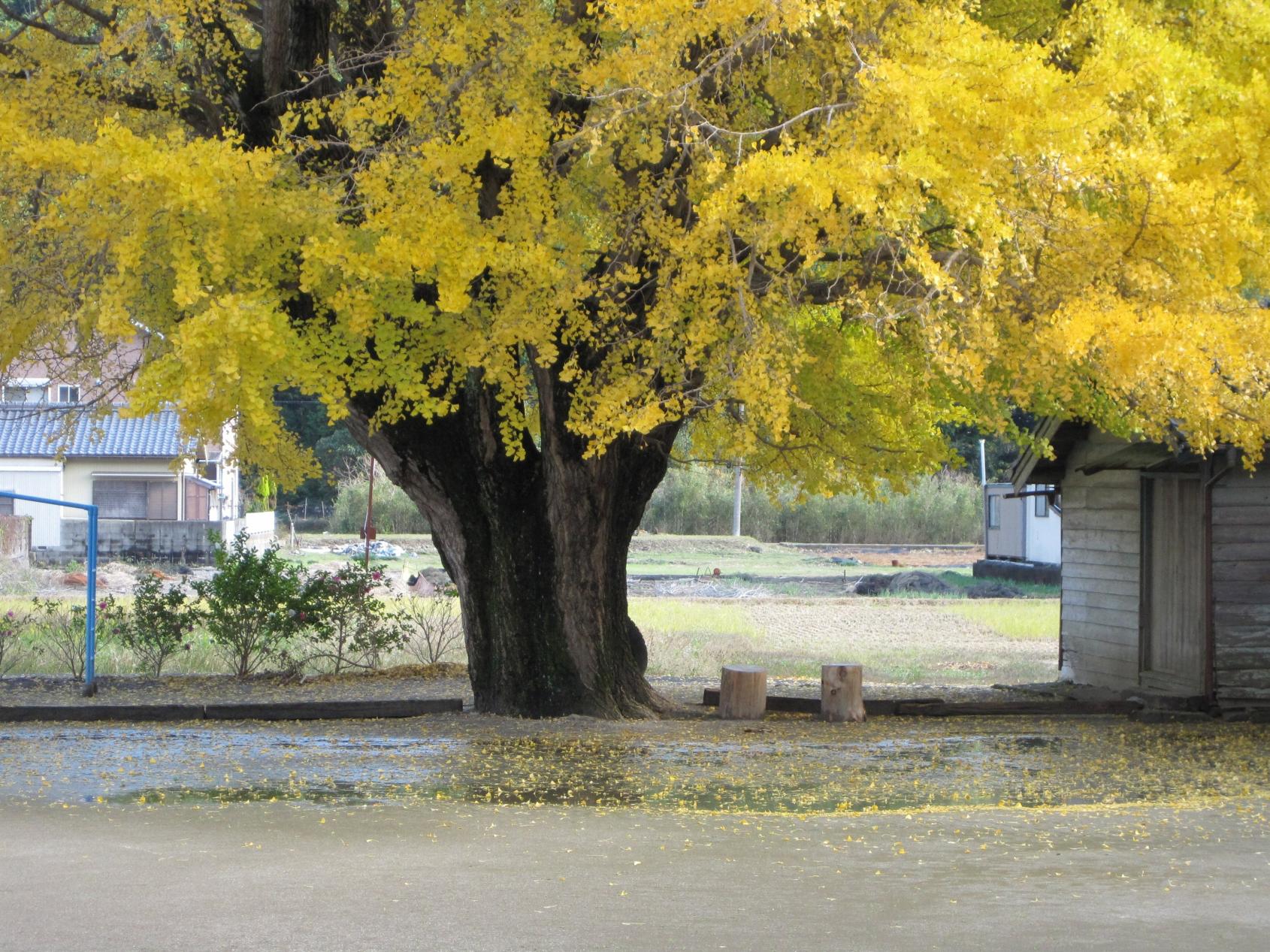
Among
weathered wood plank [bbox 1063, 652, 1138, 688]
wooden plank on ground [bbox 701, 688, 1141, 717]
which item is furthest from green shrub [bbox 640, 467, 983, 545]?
wooden plank on ground [bbox 701, 688, 1141, 717]

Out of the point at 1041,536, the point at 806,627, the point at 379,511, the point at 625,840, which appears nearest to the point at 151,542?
the point at 379,511

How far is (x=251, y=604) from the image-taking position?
17766 mm

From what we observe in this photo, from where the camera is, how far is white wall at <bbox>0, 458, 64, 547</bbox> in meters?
40.2

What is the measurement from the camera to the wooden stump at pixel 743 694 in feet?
47.4

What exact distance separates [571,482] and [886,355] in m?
3.15

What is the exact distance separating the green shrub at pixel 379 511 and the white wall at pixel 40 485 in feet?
50.0

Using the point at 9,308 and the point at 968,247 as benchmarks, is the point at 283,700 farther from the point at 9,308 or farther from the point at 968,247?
the point at 968,247

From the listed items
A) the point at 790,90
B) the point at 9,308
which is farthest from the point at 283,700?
the point at 790,90

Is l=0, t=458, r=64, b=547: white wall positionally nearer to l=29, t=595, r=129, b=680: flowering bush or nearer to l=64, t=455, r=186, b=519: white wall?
l=64, t=455, r=186, b=519: white wall

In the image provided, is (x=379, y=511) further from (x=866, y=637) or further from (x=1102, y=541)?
(x=1102, y=541)

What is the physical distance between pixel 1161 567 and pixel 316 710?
30.4ft

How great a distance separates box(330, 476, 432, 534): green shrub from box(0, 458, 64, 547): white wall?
15.2 m

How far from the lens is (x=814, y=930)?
629 cm

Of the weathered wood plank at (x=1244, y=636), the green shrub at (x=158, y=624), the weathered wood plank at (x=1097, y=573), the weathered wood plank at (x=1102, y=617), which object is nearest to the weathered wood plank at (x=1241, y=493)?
the weathered wood plank at (x=1244, y=636)
